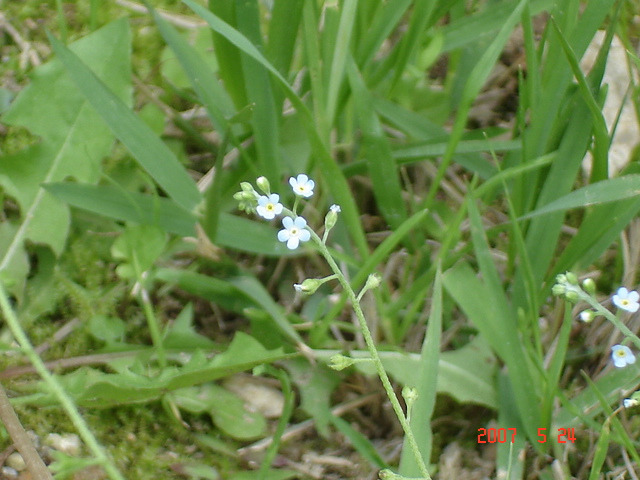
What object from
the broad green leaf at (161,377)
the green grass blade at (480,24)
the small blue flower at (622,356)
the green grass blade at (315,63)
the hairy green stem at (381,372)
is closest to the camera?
the hairy green stem at (381,372)

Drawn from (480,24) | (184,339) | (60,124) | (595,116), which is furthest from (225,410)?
(480,24)

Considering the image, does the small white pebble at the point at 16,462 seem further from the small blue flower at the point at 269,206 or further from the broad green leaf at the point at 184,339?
the small blue flower at the point at 269,206

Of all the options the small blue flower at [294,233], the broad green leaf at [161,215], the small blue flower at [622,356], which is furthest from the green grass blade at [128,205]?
the small blue flower at [622,356]

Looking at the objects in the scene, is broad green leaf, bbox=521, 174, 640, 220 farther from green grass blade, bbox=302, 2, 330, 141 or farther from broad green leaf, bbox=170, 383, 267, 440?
Result: broad green leaf, bbox=170, 383, 267, 440

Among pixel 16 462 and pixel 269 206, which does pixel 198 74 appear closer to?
pixel 269 206

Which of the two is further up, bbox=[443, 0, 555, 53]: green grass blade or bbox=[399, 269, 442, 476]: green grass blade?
bbox=[443, 0, 555, 53]: green grass blade

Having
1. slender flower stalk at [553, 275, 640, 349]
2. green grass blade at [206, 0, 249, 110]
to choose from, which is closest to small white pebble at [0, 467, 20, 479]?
green grass blade at [206, 0, 249, 110]

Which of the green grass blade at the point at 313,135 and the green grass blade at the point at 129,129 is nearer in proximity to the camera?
the green grass blade at the point at 313,135
